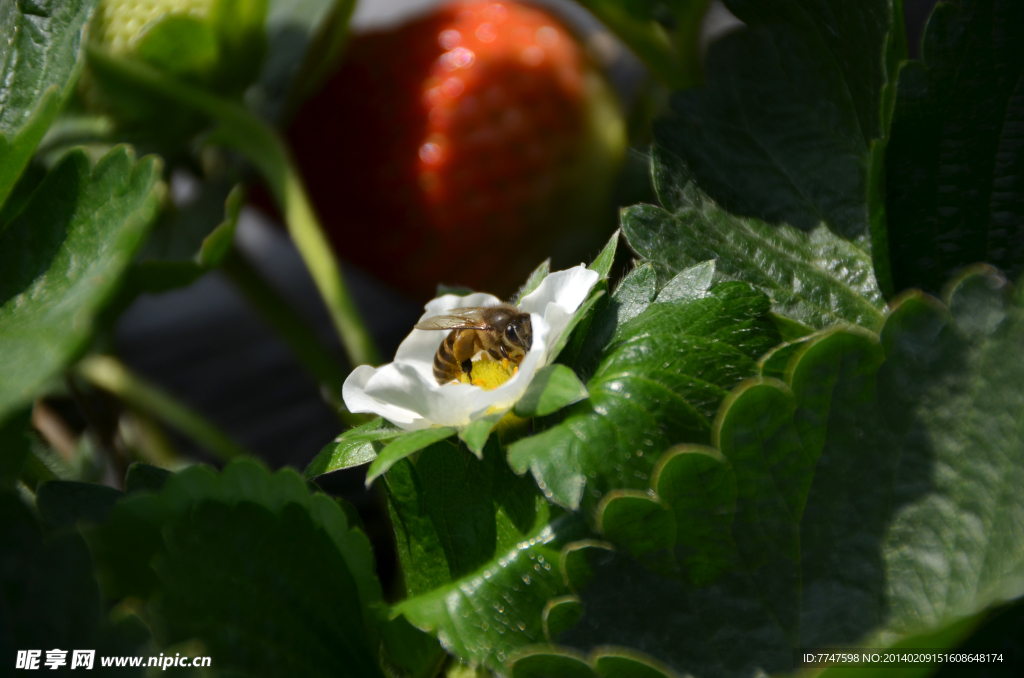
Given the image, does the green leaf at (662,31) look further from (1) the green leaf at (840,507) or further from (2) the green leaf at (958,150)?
(1) the green leaf at (840,507)

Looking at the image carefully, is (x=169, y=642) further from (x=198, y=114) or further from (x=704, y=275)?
(x=198, y=114)

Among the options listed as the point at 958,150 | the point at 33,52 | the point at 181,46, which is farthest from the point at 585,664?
the point at 181,46

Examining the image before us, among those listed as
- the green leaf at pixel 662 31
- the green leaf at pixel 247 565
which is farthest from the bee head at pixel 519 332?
the green leaf at pixel 662 31

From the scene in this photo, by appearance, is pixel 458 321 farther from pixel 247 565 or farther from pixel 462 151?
Result: pixel 462 151

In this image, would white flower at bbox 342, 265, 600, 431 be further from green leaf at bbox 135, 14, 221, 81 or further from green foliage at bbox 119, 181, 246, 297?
green leaf at bbox 135, 14, 221, 81

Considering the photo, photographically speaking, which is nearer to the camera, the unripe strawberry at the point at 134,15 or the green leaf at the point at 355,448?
the green leaf at the point at 355,448

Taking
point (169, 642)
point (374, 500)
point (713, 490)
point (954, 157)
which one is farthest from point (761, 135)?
point (374, 500)
